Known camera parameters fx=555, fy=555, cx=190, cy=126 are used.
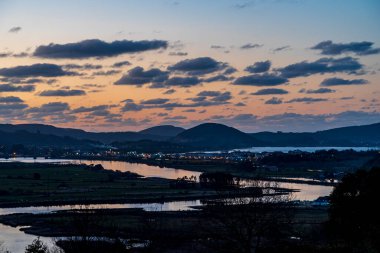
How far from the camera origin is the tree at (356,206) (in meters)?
25.5

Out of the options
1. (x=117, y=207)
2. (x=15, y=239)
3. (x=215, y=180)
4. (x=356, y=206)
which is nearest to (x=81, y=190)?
(x=117, y=207)

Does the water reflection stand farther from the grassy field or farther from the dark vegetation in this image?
the grassy field

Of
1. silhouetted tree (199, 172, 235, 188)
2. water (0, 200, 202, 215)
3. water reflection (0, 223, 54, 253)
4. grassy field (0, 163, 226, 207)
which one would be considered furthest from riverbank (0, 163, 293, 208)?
water reflection (0, 223, 54, 253)

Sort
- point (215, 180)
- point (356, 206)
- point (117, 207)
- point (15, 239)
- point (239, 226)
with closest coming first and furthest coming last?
point (239, 226) < point (356, 206) < point (15, 239) < point (117, 207) < point (215, 180)

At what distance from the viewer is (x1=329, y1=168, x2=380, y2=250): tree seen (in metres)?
25.5

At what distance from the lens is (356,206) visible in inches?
1046

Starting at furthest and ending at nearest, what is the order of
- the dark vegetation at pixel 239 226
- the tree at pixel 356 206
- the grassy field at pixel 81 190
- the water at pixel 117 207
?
the grassy field at pixel 81 190 < the water at pixel 117 207 < the tree at pixel 356 206 < the dark vegetation at pixel 239 226

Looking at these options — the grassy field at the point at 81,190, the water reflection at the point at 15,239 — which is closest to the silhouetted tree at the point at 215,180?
the grassy field at the point at 81,190

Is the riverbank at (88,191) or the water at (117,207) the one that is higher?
the riverbank at (88,191)

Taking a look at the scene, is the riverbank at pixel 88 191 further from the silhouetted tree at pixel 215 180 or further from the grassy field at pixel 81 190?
the silhouetted tree at pixel 215 180

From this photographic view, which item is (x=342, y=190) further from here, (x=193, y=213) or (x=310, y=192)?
(x=310, y=192)

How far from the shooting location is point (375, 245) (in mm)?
19531

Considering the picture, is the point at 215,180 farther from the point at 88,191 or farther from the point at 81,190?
the point at 81,190

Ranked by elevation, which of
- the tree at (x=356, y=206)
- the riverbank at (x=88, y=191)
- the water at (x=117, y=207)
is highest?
the tree at (x=356, y=206)
